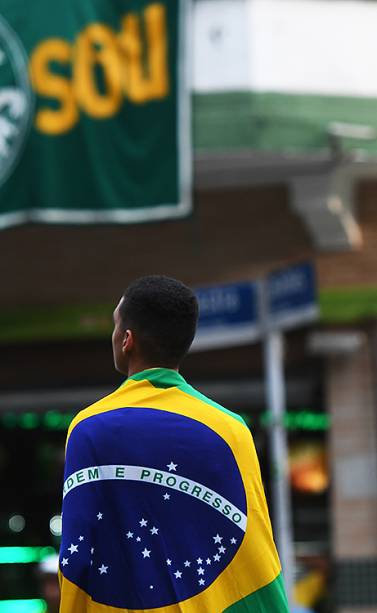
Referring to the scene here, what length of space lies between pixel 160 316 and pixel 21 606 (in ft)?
28.9

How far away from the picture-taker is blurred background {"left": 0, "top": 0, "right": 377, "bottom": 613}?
8953 millimetres

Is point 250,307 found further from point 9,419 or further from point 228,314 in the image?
point 9,419

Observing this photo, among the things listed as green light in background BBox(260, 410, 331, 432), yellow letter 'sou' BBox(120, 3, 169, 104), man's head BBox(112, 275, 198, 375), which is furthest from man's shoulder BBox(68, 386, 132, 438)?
green light in background BBox(260, 410, 331, 432)

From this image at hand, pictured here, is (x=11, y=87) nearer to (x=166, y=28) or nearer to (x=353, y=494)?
(x=166, y=28)

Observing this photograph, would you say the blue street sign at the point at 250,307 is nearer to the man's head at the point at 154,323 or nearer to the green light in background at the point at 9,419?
the green light in background at the point at 9,419

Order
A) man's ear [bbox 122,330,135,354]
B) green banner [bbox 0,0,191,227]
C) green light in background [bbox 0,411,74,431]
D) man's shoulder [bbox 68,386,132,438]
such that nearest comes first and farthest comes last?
1. man's shoulder [bbox 68,386,132,438]
2. man's ear [bbox 122,330,135,354]
3. green banner [bbox 0,0,191,227]
4. green light in background [bbox 0,411,74,431]

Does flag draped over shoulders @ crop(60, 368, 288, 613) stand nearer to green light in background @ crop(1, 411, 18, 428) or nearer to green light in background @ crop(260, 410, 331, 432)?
green light in background @ crop(260, 410, 331, 432)

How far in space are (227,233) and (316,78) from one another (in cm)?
175

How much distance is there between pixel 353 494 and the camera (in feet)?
32.8

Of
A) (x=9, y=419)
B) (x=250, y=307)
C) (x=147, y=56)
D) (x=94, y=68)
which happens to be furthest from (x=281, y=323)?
(x=9, y=419)

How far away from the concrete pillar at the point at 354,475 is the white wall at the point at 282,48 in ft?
7.76

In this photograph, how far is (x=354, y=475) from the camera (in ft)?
32.9

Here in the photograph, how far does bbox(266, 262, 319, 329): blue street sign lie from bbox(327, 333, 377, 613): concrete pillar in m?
2.91

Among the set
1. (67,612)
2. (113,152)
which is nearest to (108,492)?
(67,612)
